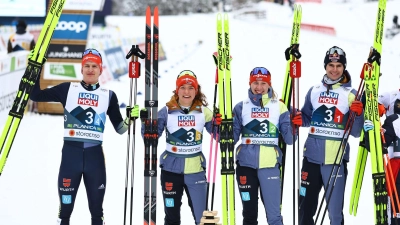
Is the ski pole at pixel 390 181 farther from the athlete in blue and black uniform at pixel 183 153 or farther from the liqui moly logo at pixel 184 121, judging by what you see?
the liqui moly logo at pixel 184 121

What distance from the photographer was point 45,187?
8.41 meters

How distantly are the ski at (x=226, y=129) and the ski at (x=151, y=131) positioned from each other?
0.58 metres

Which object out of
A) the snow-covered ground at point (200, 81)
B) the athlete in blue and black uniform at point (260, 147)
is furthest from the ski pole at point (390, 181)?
the snow-covered ground at point (200, 81)

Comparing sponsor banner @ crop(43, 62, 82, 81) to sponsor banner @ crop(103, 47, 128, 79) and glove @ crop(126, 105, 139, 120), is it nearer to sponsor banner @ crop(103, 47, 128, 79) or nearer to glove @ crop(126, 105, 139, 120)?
sponsor banner @ crop(103, 47, 128, 79)

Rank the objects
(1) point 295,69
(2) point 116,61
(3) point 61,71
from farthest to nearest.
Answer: (2) point 116,61, (3) point 61,71, (1) point 295,69

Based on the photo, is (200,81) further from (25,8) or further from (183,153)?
(183,153)

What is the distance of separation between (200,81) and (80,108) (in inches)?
520

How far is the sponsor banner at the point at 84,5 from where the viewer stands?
1361cm

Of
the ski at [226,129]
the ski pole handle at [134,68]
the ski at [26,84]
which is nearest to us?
the ski at [26,84]

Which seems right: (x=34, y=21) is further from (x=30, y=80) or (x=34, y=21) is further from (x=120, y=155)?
(x=30, y=80)

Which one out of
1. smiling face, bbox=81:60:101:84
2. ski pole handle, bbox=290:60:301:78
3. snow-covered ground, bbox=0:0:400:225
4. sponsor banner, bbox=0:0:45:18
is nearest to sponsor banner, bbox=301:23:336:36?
snow-covered ground, bbox=0:0:400:225

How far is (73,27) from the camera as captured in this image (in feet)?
44.8

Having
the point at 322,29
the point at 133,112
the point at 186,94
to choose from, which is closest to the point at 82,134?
the point at 133,112

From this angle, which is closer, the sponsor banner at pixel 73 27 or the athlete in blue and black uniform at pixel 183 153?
the athlete in blue and black uniform at pixel 183 153
